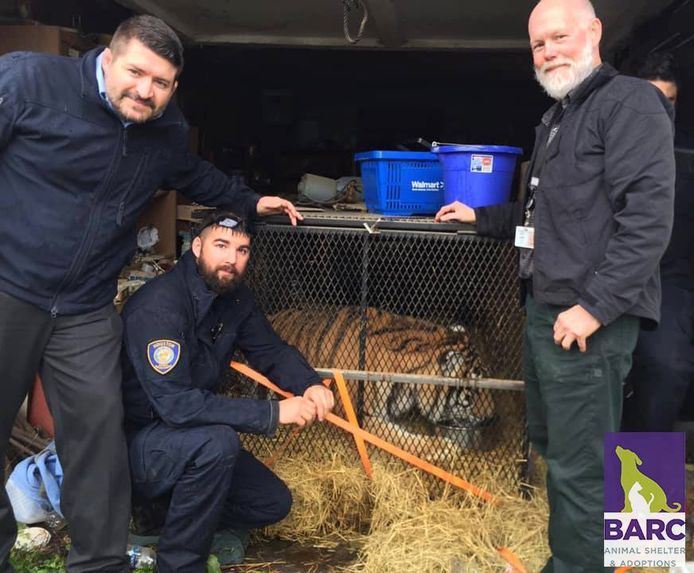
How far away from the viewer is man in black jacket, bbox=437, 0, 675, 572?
205 centimetres

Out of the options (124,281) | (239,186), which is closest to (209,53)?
(124,281)

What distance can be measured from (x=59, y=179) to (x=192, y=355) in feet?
2.70

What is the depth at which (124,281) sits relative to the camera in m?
4.17

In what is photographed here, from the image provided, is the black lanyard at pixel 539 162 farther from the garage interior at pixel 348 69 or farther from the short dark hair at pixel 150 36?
the short dark hair at pixel 150 36

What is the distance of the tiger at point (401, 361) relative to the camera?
11.1 ft

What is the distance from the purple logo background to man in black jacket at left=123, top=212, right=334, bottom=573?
1.08 m

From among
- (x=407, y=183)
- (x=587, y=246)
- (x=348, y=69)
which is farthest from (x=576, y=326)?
(x=348, y=69)

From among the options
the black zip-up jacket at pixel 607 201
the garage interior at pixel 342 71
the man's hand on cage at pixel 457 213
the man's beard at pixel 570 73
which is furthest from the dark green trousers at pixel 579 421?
the garage interior at pixel 342 71

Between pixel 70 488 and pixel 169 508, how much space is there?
0.36 metres

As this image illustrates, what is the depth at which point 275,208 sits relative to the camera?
3.06 m

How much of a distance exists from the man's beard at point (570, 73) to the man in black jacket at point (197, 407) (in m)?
1.29

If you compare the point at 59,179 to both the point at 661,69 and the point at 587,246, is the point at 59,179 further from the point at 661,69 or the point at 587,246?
the point at 661,69

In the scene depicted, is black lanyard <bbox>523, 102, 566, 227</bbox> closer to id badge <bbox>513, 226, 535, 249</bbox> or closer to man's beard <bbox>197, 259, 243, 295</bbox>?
id badge <bbox>513, 226, 535, 249</bbox>

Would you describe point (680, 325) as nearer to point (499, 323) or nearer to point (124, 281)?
point (499, 323)
